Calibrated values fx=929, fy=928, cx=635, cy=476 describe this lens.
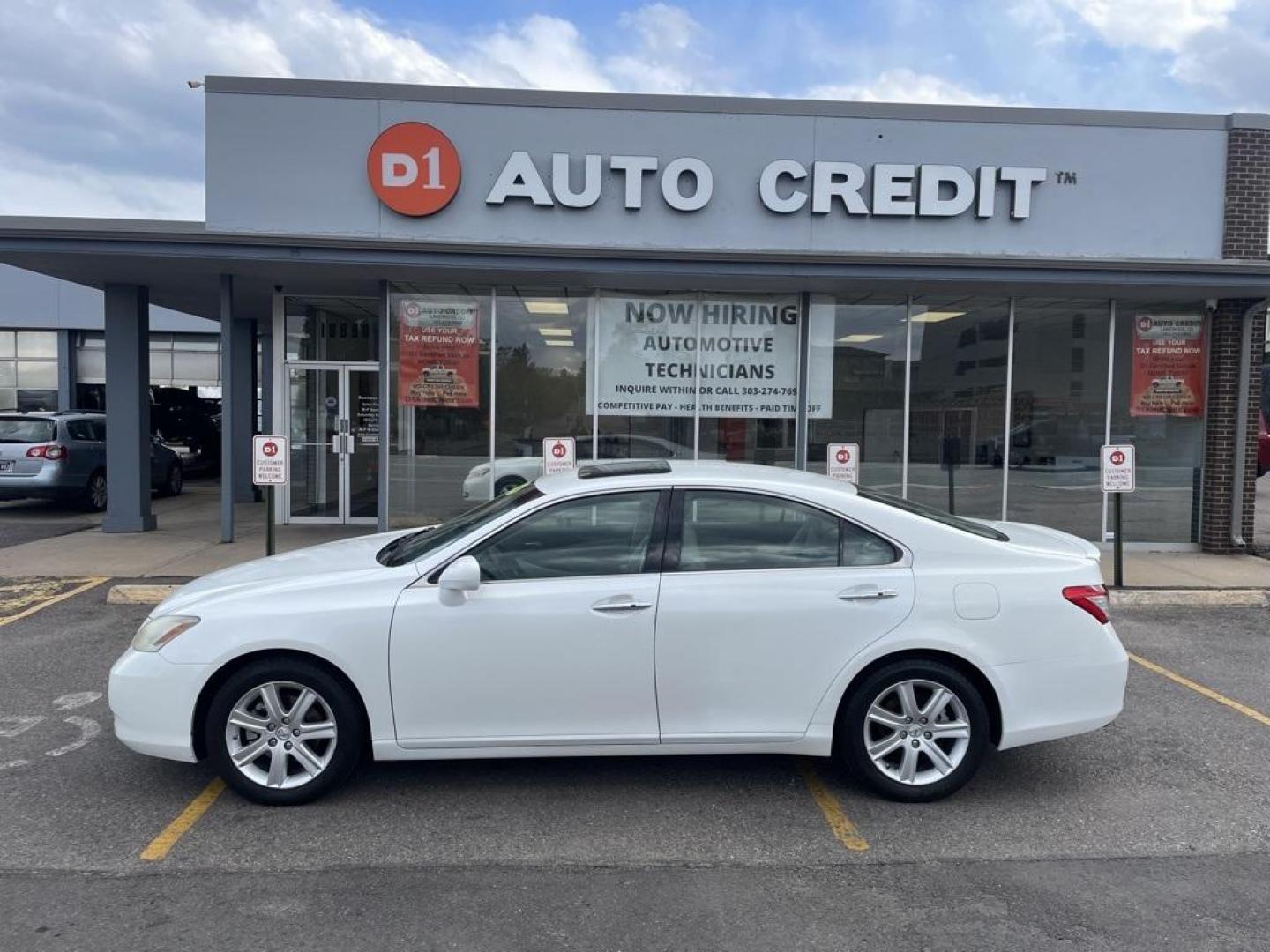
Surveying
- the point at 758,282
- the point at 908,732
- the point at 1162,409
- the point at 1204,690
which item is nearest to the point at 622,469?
the point at 908,732

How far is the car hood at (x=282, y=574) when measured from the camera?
169 inches

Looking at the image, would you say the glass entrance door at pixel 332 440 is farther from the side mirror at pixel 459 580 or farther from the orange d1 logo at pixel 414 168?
the side mirror at pixel 459 580

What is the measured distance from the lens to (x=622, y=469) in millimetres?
4895

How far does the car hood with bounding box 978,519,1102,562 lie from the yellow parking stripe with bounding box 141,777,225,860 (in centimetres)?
406

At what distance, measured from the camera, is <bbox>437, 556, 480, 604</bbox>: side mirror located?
13.4 feet

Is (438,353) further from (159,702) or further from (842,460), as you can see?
(159,702)

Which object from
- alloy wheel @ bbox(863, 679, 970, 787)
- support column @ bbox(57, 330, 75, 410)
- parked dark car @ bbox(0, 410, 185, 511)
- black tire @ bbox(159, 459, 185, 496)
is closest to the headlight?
alloy wheel @ bbox(863, 679, 970, 787)

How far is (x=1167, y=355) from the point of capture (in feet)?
38.0

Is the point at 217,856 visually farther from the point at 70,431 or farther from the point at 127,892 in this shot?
the point at 70,431

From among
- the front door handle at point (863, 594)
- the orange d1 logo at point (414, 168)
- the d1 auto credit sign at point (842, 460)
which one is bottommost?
the front door handle at point (863, 594)

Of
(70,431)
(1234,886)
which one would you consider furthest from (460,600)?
(70,431)

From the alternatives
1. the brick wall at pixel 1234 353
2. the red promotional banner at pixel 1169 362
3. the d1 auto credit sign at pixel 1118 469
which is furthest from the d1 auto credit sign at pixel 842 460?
the brick wall at pixel 1234 353

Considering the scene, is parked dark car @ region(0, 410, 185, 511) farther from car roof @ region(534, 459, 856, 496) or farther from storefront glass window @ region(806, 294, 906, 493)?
car roof @ region(534, 459, 856, 496)

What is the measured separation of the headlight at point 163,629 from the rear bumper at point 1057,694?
12.1 ft
